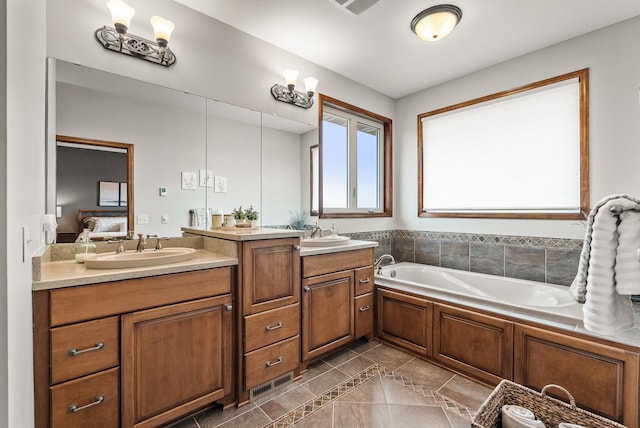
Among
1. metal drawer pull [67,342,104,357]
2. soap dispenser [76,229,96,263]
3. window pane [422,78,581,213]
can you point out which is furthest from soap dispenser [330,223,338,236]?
metal drawer pull [67,342,104,357]

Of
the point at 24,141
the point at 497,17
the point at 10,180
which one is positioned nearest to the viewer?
the point at 10,180

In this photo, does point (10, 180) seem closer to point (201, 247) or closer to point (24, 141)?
point (24, 141)

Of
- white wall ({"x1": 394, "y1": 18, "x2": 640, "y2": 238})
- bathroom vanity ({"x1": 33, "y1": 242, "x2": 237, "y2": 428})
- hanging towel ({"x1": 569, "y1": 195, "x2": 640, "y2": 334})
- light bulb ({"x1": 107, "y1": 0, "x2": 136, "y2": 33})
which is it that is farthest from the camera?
white wall ({"x1": 394, "y1": 18, "x2": 640, "y2": 238})

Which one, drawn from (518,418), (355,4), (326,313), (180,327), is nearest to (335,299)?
(326,313)

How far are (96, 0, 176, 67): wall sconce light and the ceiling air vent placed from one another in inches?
42.4

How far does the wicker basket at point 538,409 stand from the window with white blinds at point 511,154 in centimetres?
160

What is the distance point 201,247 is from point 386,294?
1.62 metres

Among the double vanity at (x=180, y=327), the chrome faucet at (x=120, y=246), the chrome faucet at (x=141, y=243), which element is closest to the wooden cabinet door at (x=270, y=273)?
the double vanity at (x=180, y=327)

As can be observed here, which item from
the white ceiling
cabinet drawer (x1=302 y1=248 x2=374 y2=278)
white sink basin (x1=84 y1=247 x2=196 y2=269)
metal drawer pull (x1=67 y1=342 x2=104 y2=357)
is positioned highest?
the white ceiling

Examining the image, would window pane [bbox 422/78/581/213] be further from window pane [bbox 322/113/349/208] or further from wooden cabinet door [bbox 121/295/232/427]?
wooden cabinet door [bbox 121/295/232/427]

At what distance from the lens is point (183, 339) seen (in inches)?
62.2

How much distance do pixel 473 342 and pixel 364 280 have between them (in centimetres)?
93

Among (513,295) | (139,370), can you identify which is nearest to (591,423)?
(513,295)

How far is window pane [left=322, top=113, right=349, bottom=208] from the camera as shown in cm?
310
